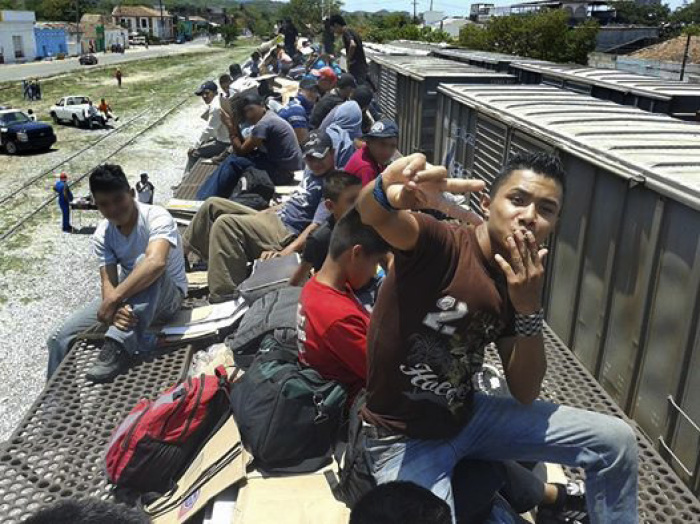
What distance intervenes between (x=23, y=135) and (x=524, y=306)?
20.1 meters

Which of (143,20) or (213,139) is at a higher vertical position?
(143,20)

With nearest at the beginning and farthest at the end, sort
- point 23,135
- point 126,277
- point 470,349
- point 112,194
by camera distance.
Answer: point 470,349
point 112,194
point 126,277
point 23,135

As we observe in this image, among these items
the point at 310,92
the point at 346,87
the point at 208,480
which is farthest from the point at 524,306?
the point at 310,92

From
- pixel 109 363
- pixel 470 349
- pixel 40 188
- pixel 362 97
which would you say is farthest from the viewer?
pixel 40 188

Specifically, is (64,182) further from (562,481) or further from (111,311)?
(562,481)

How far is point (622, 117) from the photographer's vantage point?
21.2ft

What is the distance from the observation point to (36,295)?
930 centimetres

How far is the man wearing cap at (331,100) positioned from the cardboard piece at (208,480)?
781 centimetres

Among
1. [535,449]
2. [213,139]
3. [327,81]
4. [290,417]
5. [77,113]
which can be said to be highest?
[327,81]

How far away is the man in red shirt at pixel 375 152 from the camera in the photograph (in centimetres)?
582

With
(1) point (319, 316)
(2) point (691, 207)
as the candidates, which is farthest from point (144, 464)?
(2) point (691, 207)

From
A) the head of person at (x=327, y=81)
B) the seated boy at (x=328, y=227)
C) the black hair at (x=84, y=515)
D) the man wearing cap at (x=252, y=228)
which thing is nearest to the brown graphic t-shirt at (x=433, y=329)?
the black hair at (x=84, y=515)

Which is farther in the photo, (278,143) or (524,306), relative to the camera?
(278,143)

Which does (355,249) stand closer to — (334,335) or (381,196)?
(334,335)
